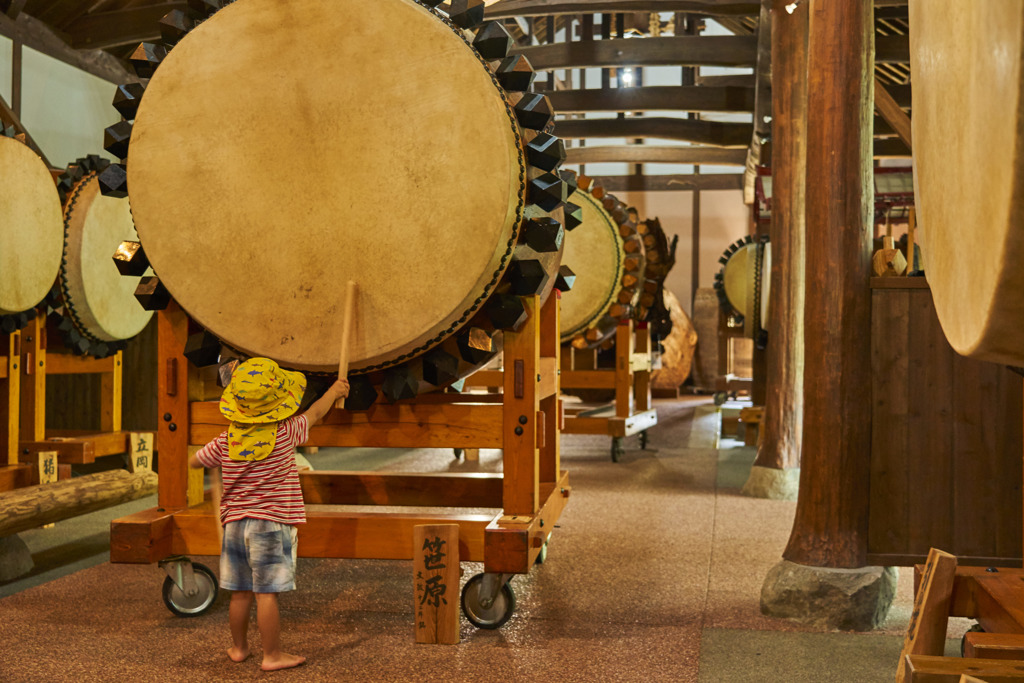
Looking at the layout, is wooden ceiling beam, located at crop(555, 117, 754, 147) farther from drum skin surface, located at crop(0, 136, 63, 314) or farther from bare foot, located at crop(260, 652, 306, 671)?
bare foot, located at crop(260, 652, 306, 671)

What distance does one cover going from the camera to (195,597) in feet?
8.21

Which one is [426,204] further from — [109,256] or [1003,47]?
[109,256]

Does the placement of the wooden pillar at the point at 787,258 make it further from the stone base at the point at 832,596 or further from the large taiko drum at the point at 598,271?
the stone base at the point at 832,596

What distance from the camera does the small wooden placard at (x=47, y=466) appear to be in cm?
322

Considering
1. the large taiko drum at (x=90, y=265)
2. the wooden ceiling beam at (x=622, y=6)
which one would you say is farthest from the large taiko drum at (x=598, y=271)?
the large taiko drum at (x=90, y=265)

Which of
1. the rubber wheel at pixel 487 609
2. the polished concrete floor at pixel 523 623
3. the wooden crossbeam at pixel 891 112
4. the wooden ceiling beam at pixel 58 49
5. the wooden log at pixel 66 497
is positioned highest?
the wooden ceiling beam at pixel 58 49

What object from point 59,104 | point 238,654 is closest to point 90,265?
point 238,654

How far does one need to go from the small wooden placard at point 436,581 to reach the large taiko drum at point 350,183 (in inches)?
14.2

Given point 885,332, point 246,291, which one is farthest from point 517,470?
point 885,332

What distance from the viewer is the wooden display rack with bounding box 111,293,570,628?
2.29m

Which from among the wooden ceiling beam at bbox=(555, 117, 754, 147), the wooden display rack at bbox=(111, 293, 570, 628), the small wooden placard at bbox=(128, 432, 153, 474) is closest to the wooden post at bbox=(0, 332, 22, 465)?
the small wooden placard at bbox=(128, 432, 153, 474)

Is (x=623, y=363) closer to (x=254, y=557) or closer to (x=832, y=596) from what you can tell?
(x=832, y=596)

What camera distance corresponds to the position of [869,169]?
266 centimetres

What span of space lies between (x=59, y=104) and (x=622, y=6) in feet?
13.8
